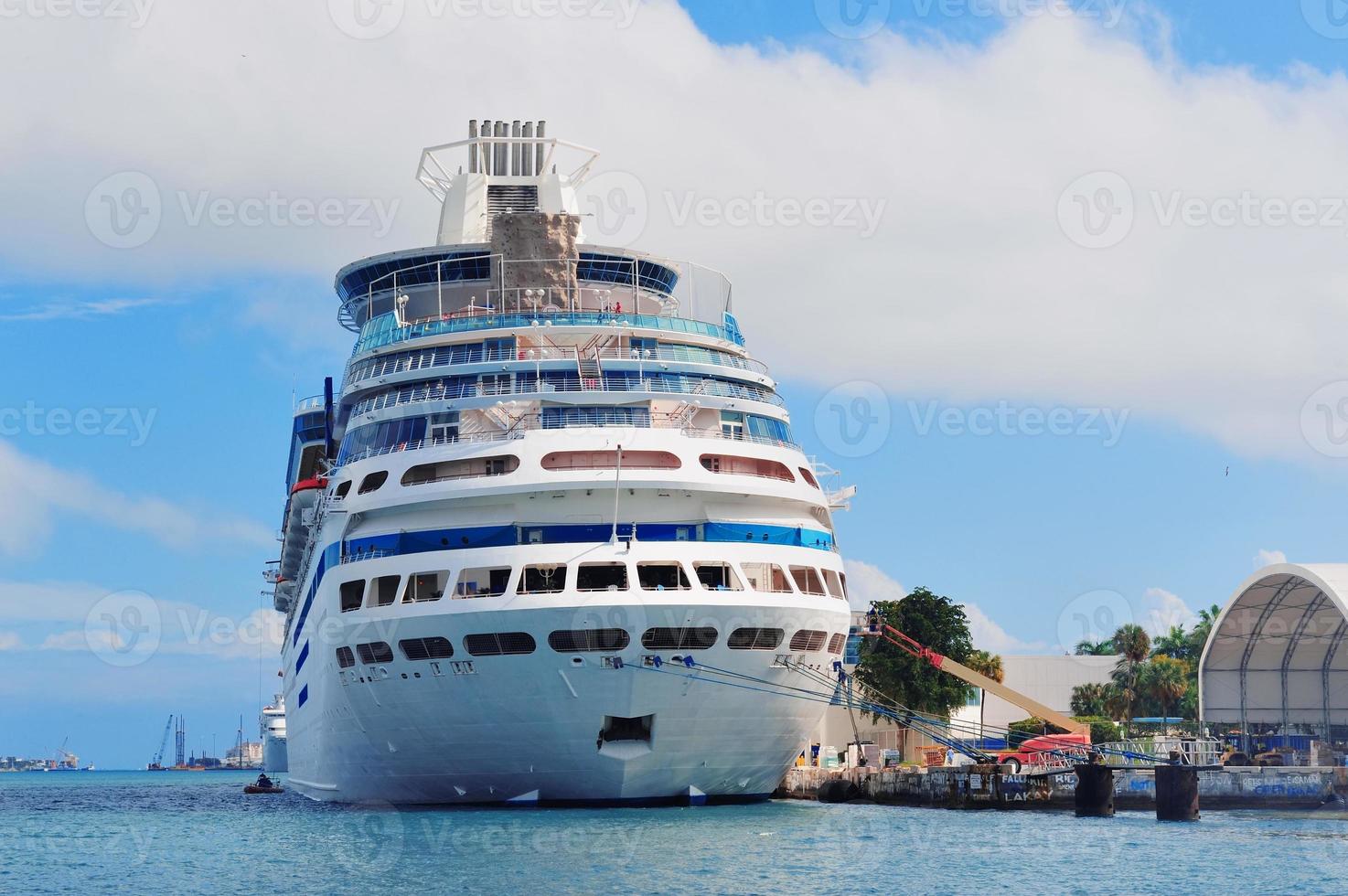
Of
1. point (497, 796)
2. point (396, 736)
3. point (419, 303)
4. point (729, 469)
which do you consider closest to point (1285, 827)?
point (729, 469)

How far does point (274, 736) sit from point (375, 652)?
11007 cm

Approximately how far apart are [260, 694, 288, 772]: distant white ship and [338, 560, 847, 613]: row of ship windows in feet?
353

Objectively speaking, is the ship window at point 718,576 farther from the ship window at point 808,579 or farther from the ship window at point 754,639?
the ship window at point 808,579

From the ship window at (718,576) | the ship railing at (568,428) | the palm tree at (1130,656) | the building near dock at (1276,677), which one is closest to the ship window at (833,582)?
the ship railing at (568,428)

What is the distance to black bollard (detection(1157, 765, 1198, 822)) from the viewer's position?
152ft

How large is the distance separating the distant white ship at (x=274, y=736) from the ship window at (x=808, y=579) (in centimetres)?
10907

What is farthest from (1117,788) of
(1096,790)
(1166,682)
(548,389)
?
(1166,682)

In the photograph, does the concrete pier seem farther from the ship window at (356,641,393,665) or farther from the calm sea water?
the ship window at (356,641,393,665)

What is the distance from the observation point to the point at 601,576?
4069cm

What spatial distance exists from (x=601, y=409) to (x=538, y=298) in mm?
6799

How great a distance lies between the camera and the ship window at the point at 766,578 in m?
42.3

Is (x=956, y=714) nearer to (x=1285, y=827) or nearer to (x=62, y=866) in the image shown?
(x=1285, y=827)

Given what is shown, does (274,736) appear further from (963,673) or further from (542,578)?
(542,578)

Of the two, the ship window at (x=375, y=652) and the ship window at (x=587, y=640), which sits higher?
the ship window at (x=587, y=640)
